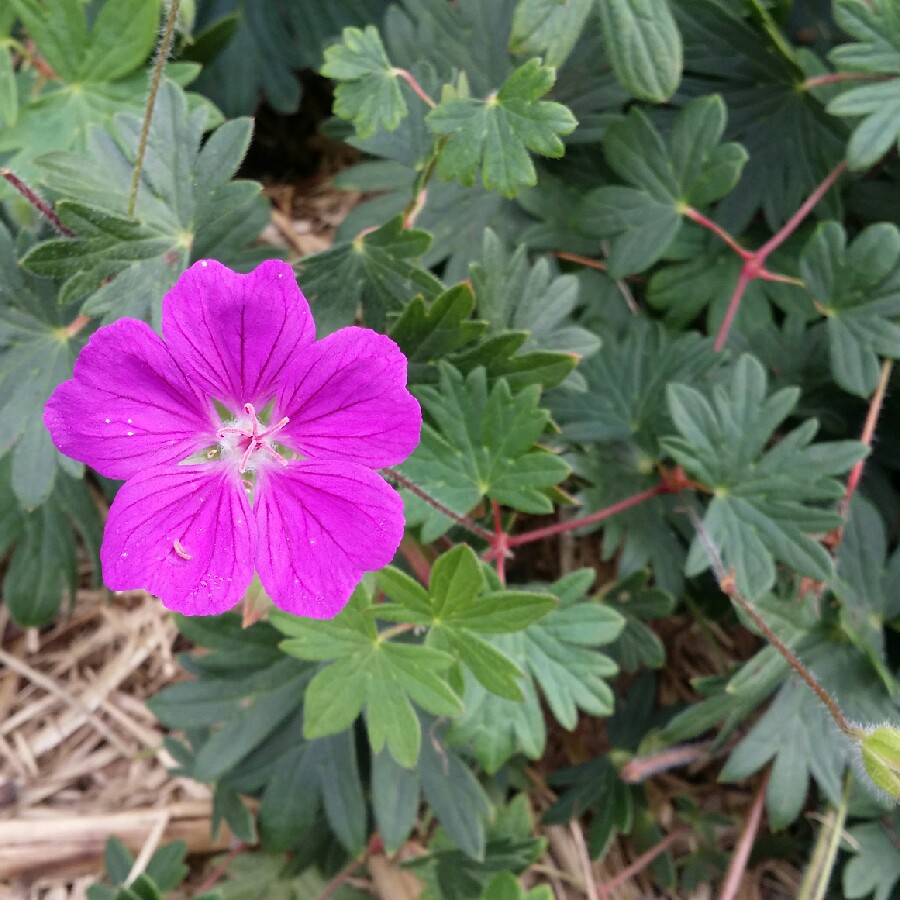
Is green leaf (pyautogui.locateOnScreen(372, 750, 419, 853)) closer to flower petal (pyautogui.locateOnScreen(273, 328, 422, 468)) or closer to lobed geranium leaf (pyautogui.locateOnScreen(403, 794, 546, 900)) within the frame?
lobed geranium leaf (pyautogui.locateOnScreen(403, 794, 546, 900))

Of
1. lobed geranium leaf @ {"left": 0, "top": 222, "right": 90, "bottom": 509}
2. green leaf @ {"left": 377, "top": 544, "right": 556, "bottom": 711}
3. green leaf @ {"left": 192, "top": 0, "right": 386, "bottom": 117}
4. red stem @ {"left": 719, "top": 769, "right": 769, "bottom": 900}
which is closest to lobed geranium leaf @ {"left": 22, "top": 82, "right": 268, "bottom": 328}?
lobed geranium leaf @ {"left": 0, "top": 222, "right": 90, "bottom": 509}

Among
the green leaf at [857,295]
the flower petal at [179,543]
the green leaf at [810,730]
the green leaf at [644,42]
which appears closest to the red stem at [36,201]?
the flower petal at [179,543]

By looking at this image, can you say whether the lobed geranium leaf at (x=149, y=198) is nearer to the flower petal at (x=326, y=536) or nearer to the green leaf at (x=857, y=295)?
the flower petal at (x=326, y=536)

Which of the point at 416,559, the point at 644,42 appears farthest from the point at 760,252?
the point at 416,559

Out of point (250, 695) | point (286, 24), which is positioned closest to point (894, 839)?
point (250, 695)

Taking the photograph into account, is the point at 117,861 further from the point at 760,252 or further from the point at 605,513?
the point at 760,252

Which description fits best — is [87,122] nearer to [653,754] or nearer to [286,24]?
[286,24]
